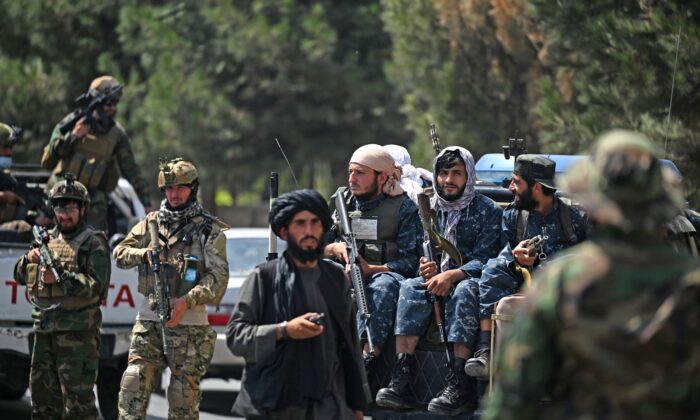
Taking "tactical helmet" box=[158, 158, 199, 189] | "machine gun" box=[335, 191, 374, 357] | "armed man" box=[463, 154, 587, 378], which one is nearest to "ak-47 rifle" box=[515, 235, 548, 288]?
"armed man" box=[463, 154, 587, 378]

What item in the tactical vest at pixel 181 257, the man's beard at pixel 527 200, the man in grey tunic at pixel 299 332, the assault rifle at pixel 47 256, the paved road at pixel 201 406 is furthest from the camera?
the paved road at pixel 201 406

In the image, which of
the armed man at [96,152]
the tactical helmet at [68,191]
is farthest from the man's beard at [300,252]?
the armed man at [96,152]

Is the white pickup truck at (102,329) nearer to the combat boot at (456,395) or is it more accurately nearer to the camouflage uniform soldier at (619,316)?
the combat boot at (456,395)

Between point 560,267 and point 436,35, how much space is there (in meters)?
17.7

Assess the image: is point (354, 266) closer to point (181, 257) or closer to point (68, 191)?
point (181, 257)

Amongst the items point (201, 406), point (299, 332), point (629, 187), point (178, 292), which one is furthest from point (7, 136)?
point (629, 187)

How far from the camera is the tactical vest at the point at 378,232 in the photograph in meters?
8.71

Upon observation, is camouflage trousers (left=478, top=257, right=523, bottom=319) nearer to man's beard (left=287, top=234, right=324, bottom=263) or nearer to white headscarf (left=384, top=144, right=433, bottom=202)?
white headscarf (left=384, top=144, right=433, bottom=202)

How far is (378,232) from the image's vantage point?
8727mm

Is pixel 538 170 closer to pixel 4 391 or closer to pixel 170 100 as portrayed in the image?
pixel 4 391

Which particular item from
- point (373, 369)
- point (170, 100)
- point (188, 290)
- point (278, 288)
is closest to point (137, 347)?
point (188, 290)

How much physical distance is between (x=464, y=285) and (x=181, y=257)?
1.82 metres

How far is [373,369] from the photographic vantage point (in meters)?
8.36

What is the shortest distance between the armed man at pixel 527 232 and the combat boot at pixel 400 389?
446 millimetres
